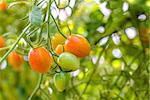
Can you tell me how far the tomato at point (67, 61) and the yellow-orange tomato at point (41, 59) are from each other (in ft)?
0.06

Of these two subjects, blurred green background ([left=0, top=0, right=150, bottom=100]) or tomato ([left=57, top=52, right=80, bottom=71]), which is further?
blurred green background ([left=0, top=0, right=150, bottom=100])

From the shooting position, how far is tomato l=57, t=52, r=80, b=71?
2.26 feet

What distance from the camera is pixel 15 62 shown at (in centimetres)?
101

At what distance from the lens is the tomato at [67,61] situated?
2.26 ft

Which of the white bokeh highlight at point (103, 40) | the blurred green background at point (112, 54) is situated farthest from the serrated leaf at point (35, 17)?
the white bokeh highlight at point (103, 40)

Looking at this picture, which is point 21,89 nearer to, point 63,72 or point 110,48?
point 110,48

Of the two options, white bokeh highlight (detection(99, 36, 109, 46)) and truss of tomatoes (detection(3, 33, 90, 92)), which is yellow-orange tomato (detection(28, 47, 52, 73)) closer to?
truss of tomatoes (detection(3, 33, 90, 92))

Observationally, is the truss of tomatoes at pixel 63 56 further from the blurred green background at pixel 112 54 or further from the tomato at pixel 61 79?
the blurred green background at pixel 112 54

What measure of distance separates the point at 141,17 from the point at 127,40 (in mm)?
162

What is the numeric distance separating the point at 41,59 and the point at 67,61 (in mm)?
50

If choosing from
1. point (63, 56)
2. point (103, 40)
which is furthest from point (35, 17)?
point (103, 40)

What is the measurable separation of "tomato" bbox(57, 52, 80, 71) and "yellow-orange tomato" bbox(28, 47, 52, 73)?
0.06ft

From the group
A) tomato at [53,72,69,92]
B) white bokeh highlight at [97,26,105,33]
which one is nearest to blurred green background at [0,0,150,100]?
white bokeh highlight at [97,26,105,33]

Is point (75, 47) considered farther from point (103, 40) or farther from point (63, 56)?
point (103, 40)
